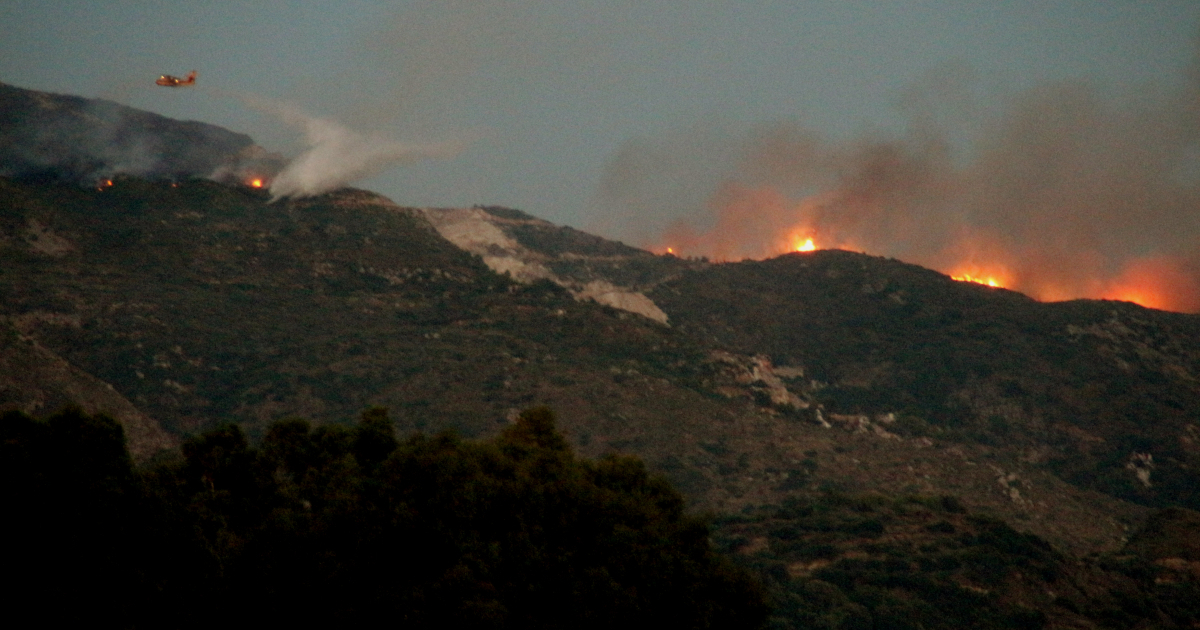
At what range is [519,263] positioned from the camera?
531 feet

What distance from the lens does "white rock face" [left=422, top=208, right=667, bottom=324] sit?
15038cm

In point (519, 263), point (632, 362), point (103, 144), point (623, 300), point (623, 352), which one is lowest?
point (632, 362)

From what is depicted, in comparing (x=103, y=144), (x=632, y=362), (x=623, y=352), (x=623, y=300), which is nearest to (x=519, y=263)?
(x=623, y=300)

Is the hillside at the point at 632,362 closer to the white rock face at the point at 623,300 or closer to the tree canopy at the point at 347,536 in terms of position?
the white rock face at the point at 623,300

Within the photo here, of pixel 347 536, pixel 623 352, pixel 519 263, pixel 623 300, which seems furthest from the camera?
pixel 519 263

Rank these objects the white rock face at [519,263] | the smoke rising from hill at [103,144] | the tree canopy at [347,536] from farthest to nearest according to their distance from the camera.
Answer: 1. the white rock face at [519,263]
2. the smoke rising from hill at [103,144]
3. the tree canopy at [347,536]

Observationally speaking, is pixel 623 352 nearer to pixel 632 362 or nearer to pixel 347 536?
pixel 632 362

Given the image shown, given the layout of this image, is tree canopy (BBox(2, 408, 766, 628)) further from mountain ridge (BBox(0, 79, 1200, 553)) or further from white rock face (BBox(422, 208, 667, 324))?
white rock face (BBox(422, 208, 667, 324))

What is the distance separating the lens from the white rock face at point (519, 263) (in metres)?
150

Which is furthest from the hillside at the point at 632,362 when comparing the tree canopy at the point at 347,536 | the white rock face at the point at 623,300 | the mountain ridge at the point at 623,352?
the tree canopy at the point at 347,536

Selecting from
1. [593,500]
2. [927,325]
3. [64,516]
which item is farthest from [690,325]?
[64,516]

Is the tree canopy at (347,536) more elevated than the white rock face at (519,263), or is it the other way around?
the white rock face at (519,263)

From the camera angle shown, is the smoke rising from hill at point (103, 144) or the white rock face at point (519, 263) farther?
the white rock face at point (519, 263)

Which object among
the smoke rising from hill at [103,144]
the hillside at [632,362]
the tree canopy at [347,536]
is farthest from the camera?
the smoke rising from hill at [103,144]
